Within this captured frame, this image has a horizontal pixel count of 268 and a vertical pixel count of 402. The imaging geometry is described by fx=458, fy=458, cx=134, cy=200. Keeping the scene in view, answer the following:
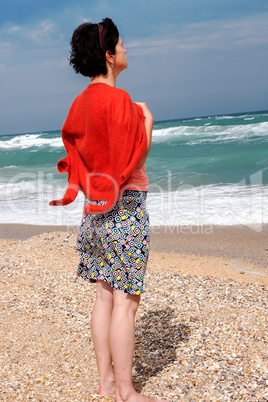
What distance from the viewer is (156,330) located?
3.41 m

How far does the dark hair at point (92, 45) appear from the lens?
2.16 m

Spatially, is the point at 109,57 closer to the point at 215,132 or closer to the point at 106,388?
the point at 106,388

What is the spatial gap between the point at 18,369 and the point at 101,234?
125 centimetres

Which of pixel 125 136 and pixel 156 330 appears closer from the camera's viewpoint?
pixel 125 136

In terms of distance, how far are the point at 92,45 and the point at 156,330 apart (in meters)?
2.14

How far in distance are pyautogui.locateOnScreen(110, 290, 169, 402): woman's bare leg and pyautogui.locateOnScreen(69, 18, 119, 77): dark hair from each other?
3.72 ft

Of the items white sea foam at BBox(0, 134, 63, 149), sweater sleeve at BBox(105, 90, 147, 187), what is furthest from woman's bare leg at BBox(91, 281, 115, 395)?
white sea foam at BBox(0, 134, 63, 149)

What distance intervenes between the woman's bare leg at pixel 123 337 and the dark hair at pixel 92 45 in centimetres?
113

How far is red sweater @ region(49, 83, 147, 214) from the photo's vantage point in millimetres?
2141

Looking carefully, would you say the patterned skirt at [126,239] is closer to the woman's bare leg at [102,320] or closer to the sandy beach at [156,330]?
the woman's bare leg at [102,320]

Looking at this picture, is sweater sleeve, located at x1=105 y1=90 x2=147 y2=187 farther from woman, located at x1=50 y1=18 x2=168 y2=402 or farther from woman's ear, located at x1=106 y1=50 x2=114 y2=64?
woman's ear, located at x1=106 y1=50 x2=114 y2=64

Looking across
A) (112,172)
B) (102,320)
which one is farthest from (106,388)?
(112,172)

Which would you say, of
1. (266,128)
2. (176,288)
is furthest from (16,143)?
(176,288)

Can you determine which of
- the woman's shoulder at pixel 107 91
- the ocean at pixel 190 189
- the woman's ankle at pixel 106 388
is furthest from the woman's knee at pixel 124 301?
the ocean at pixel 190 189
